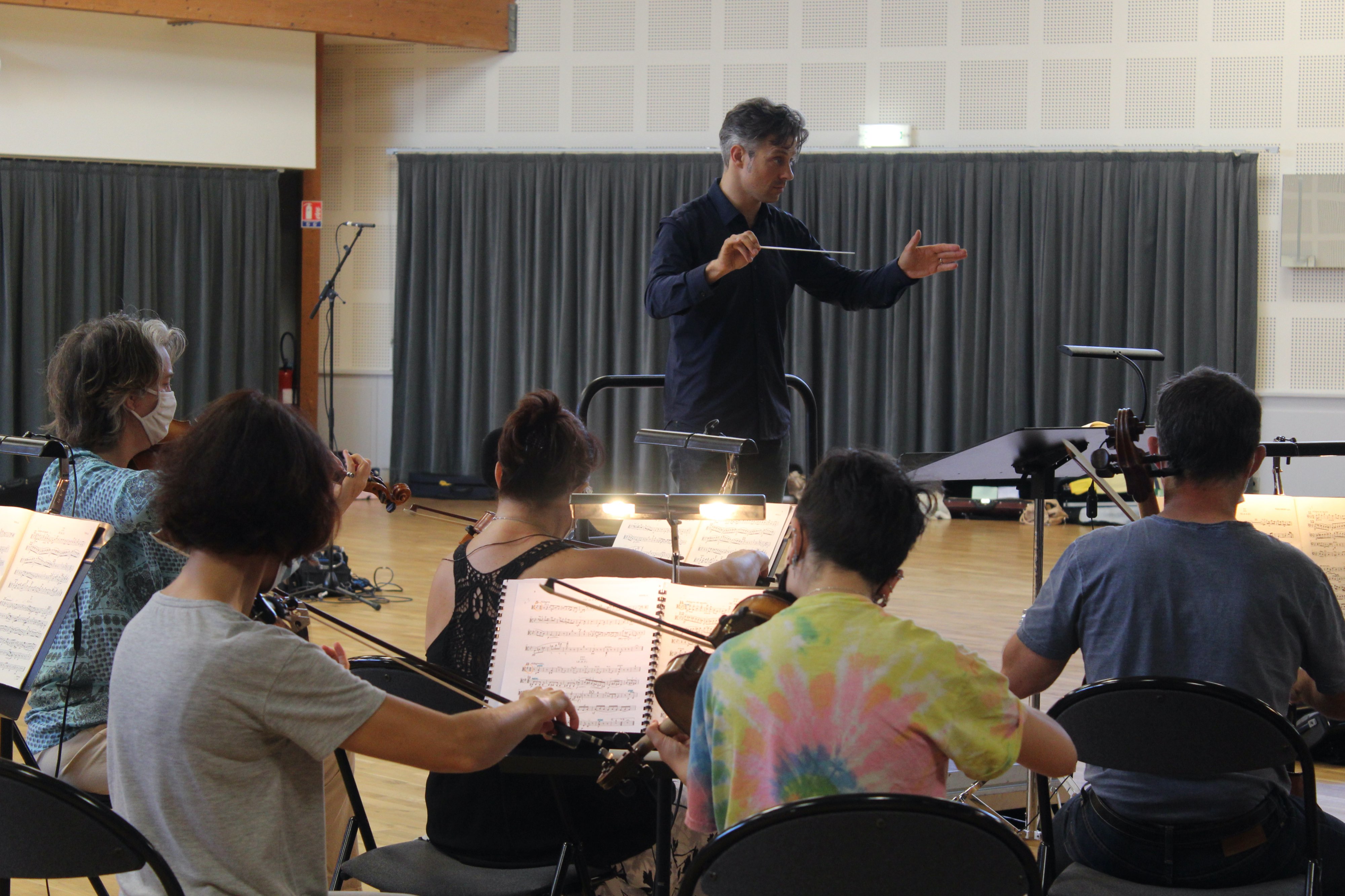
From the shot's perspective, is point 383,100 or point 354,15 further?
point 383,100

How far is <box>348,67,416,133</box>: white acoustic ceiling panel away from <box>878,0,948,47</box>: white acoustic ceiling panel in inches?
140

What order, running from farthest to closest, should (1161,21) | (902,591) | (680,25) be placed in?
(680,25)
(1161,21)
(902,591)

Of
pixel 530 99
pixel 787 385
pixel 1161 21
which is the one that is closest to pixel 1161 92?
pixel 1161 21

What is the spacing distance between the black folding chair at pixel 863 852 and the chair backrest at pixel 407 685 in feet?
2.43

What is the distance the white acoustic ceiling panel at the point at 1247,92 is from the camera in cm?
781

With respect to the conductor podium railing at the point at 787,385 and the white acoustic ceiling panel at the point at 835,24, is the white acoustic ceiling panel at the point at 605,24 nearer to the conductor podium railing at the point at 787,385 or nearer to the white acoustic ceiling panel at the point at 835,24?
the white acoustic ceiling panel at the point at 835,24

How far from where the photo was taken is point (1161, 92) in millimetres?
7980

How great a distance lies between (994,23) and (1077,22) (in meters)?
0.55

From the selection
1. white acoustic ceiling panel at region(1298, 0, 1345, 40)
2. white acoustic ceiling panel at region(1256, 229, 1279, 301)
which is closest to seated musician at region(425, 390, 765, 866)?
white acoustic ceiling panel at region(1256, 229, 1279, 301)

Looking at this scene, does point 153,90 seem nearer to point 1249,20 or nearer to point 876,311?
point 876,311

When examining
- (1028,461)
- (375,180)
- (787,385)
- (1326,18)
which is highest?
(1326,18)

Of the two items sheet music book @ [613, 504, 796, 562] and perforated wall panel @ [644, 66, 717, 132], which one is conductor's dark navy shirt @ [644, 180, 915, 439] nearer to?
sheet music book @ [613, 504, 796, 562]

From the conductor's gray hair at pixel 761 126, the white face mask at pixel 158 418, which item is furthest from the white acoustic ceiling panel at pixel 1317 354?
the white face mask at pixel 158 418

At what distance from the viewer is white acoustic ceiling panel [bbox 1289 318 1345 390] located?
25.5ft
